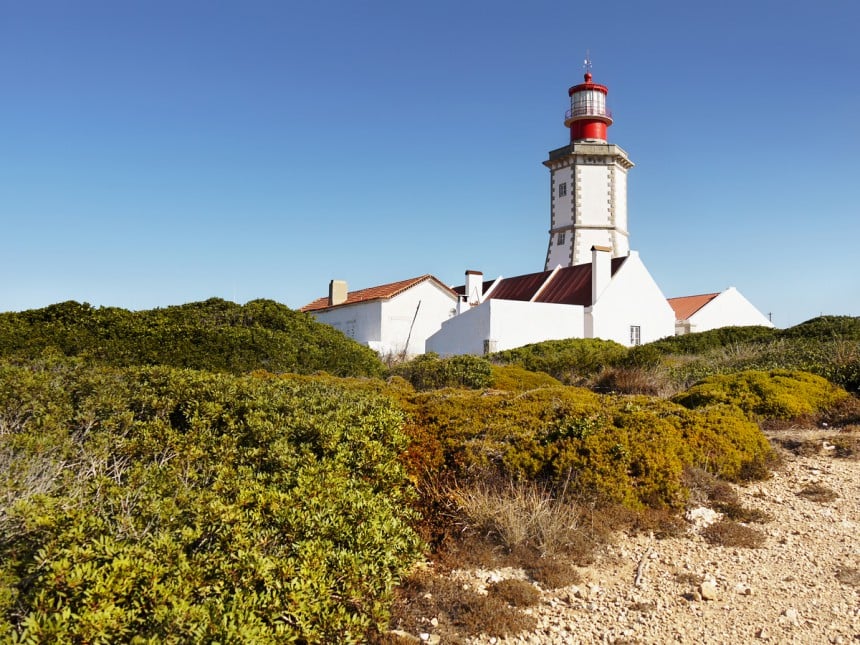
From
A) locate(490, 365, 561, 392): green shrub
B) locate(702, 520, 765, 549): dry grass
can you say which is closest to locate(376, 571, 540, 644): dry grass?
locate(702, 520, 765, 549): dry grass

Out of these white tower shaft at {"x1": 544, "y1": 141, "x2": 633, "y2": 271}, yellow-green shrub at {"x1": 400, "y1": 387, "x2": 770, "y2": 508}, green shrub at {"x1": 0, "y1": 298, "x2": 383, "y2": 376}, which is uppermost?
white tower shaft at {"x1": 544, "y1": 141, "x2": 633, "y2": 271}

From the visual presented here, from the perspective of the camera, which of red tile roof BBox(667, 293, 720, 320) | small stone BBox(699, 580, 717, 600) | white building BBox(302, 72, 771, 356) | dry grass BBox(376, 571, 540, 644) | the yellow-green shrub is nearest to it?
dry grass BBox(376, 571, 540, 644)

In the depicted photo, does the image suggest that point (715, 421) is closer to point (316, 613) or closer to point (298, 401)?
point (298, 401)

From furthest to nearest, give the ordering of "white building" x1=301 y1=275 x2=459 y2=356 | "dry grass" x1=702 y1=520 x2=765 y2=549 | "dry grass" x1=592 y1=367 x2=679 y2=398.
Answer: "white building" x1=301 y1=275 x2=459 y2=356
"dry grass" x1=592 y1=367 x2=679 y2=398
"dry grass" x1=702 y1=520 x2=765 y2=549

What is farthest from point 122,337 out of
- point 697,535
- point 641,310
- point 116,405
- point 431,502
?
point 641,310

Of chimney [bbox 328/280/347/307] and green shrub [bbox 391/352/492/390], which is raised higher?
chimney [bbox 328/280/347/307]

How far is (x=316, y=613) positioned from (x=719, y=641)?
2.45m

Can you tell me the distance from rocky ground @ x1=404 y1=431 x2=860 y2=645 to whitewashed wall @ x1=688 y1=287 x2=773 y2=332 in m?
26.1

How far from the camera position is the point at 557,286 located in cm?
2931

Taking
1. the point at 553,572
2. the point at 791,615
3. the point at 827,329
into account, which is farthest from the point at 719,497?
the point at 827,329

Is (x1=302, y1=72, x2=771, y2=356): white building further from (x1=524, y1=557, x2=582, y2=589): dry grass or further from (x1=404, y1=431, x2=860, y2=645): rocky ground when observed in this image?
(x1=524, y1=557, x2=582, y2=589): dry grass

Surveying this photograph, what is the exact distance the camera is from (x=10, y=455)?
4.81m

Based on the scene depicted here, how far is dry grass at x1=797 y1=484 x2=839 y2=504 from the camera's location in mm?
6047

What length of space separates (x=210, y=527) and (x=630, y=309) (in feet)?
83.6
